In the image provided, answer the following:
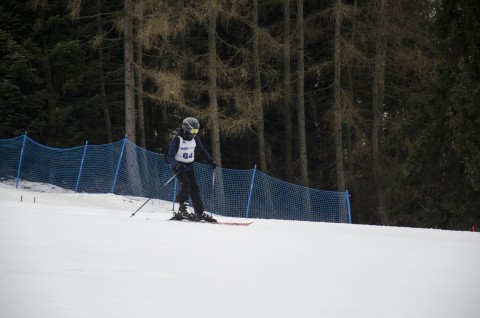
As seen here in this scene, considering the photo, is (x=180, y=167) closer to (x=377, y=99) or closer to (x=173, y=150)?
(x=173, y=150)

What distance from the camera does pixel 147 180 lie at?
18.9m

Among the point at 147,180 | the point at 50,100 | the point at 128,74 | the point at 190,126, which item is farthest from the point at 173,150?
the point at 50,100

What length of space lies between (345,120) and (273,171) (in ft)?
15.8

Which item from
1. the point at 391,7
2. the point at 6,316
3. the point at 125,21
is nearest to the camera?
the point at 6,316

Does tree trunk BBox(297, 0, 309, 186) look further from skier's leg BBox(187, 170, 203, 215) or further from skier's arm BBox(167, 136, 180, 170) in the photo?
skier's arm BBox(167, 136, 180, 170)

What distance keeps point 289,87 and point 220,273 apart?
20.2 meters

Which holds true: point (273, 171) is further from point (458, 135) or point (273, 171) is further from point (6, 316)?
point (6, 316)

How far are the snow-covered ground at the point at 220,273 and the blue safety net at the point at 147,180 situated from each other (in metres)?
9.37

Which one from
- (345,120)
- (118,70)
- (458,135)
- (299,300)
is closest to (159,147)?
(118,70)

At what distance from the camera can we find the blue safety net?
18359 millimetres

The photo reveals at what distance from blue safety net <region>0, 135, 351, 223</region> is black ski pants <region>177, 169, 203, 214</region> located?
6481mm

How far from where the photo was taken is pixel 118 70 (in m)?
26.6

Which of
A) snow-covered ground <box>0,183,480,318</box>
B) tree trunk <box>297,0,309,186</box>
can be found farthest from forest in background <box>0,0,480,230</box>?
snow-covered ground <box>0,183,480,318</box>

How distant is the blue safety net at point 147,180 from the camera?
18359 mm
